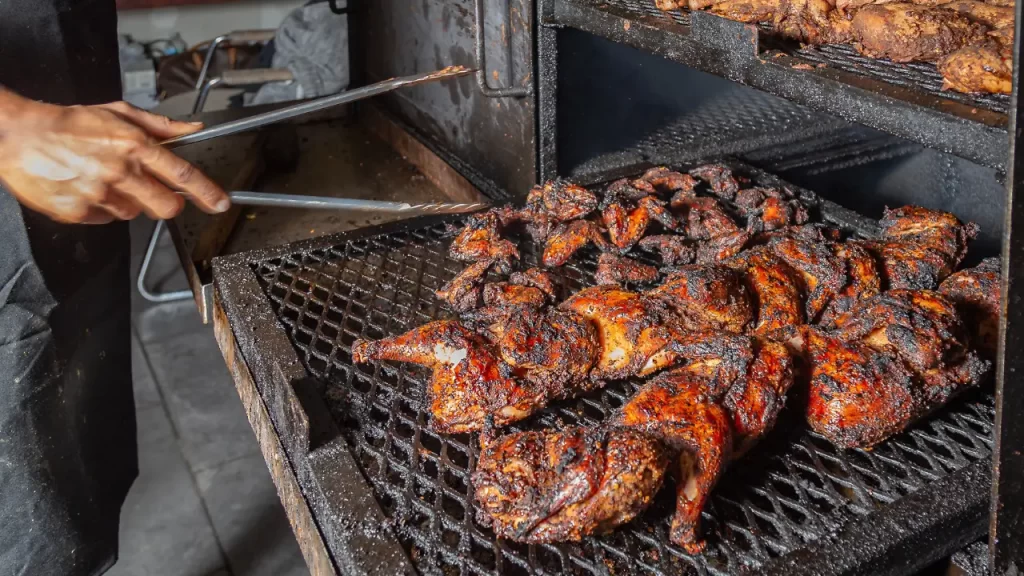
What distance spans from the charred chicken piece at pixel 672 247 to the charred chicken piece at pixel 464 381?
0.77m

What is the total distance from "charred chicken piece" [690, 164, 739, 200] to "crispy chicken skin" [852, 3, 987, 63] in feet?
2.91

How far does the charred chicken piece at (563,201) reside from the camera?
2.42 metres

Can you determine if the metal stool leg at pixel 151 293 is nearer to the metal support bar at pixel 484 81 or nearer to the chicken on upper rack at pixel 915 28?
the metal support bar at pixel 484 81

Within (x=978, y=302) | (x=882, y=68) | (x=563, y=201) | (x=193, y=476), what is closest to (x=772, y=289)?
(x=978, y=302)

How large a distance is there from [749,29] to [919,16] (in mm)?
355

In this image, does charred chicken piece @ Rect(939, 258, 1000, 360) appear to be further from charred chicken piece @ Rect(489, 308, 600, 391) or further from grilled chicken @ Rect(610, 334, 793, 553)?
charred chicken piece @ Rect(489, 308, 600, 391)

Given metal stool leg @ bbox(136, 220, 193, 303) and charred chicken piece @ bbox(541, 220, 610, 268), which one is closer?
charred chicken piece @ bbox(541, 220, 610, 268)

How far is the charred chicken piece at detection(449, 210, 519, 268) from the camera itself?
2.27 metres

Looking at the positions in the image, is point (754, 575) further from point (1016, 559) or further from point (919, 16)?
point (919, 16)

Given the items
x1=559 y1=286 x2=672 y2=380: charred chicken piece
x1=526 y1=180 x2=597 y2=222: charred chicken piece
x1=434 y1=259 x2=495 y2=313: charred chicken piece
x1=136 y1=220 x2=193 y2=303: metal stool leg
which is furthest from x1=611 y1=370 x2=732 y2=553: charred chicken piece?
x1=136 y1=220 x2=193 y2=303: metal stool leg

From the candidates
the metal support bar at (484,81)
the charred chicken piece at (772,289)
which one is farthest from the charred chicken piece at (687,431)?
the metal support bar at (484,81)

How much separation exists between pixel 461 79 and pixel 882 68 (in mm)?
2085

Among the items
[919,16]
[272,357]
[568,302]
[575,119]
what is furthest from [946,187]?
[272,357]

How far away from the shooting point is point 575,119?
117 inches
